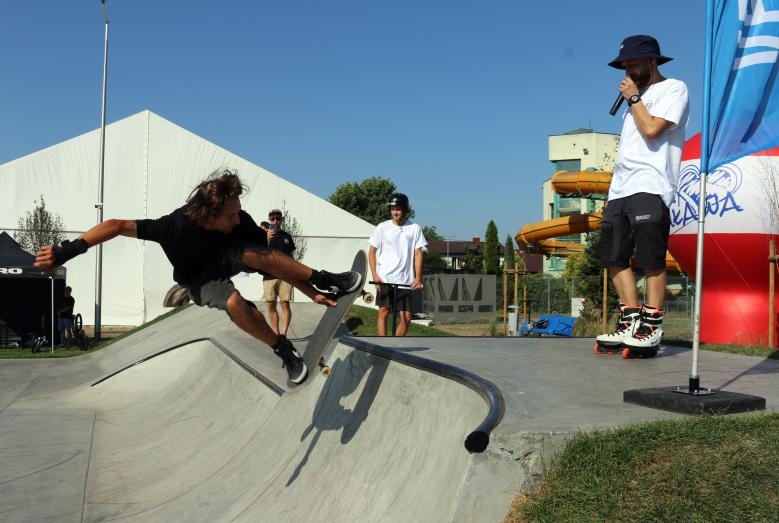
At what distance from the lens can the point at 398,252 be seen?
7371mm

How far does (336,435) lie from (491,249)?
69.1 meters

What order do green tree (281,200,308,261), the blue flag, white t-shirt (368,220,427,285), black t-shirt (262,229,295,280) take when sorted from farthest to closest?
green tree (281,200,308,261) → black t-shirt (262,229,295,280) → white t-shirt (368,220,427,285) → the blue flag

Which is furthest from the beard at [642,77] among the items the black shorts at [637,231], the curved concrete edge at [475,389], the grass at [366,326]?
Result: the grass at [366,326]

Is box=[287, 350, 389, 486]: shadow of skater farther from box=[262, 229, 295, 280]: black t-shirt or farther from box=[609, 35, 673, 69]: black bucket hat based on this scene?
box=[262, 229, 295, 280]: black t-shirt

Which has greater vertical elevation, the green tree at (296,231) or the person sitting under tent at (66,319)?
the green tree at (296,231)

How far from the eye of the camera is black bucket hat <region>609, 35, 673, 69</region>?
4.42 meters

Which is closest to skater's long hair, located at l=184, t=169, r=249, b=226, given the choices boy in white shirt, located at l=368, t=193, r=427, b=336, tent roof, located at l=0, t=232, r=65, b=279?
boy in white shirt, located at l=368, t=193, r=427, b=336

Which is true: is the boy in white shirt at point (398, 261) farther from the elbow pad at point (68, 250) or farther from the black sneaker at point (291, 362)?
the elbow pad at point (68, 250)

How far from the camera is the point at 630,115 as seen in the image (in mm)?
4637

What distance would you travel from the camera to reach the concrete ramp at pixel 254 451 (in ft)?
9.66

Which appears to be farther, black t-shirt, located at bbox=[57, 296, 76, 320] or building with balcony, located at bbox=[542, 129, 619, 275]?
building with balcony, located at bbox=[542, 129, 619, 275]

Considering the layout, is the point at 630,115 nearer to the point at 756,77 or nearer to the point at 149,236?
the point at 756,77

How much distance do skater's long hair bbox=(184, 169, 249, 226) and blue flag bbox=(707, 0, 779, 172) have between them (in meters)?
2.70

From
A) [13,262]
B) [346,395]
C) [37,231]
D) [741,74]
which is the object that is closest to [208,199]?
[346,395]
